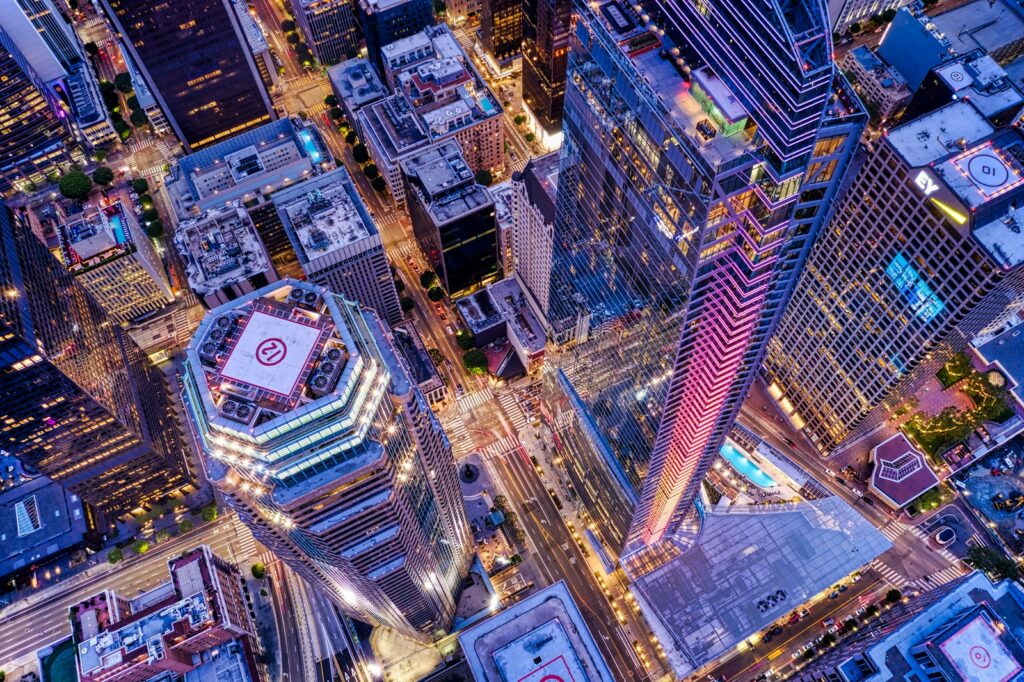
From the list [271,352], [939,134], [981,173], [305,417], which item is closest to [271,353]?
[271,352]

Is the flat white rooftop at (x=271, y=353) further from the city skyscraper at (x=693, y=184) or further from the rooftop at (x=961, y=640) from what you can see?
the rooftop at (x=961, y=640)

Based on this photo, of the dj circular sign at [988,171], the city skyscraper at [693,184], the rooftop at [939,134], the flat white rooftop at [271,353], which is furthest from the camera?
the rooftop at [939,134]

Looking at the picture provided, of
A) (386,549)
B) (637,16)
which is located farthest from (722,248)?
(386,549)

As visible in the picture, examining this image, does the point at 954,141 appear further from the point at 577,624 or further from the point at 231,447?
the point at 231,447

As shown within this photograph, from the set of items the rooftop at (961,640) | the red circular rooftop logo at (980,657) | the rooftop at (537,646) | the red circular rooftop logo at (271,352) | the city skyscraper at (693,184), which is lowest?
the red circular rooftop logo at (980,657)

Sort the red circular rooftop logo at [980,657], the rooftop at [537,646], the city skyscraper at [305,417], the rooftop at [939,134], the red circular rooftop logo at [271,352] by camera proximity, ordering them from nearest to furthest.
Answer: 1. the city skyscraper at [305,417]
2. the red circular rooftop logo at [271,352]
3. the rooftop at [537,646]
4. the red circular rooftop logo at [980,657]
5. the rooftop at [939,134]

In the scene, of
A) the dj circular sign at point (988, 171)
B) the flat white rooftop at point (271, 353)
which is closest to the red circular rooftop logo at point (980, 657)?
the dj circular sign at point (988, 171)

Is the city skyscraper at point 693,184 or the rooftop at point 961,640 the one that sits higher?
the city skyscraper at point 693,184
